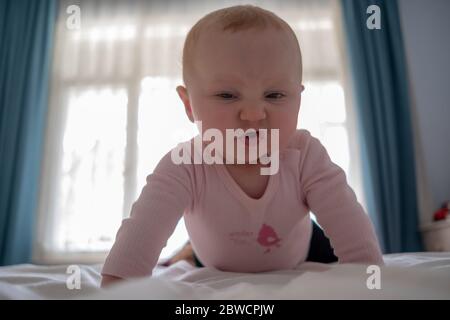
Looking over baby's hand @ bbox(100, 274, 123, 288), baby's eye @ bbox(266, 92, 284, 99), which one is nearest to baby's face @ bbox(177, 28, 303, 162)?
baby's eye @ bbox(266, 92, 284, 99)

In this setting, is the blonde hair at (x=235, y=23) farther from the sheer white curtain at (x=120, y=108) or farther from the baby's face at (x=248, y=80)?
the sheer white curtain at (x=120, y=108)

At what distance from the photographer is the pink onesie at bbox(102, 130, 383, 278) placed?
69 cm

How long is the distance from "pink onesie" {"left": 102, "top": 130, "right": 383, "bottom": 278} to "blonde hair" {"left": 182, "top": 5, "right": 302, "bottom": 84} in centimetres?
24

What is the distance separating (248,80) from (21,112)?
8.92ft

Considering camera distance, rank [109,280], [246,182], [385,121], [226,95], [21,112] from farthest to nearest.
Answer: [21,112], [385,121], [246,182], [226,95], [109,280]

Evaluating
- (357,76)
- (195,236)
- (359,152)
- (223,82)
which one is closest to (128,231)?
(195,236)

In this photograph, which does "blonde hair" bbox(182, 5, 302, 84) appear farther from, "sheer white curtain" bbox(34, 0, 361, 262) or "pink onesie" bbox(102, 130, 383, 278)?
"sheer white curtain" bbox(34, 0, 361, 262)

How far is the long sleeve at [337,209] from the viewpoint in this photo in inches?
26.0

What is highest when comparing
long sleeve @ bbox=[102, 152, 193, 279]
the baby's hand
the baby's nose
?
the baby's nose

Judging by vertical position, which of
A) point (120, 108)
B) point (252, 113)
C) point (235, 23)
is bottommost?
point (252, 113)

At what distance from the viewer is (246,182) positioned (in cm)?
82

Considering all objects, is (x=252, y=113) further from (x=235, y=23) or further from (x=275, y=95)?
(x=235, y=23)

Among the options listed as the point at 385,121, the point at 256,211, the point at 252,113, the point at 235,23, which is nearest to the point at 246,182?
the point at 256,211
